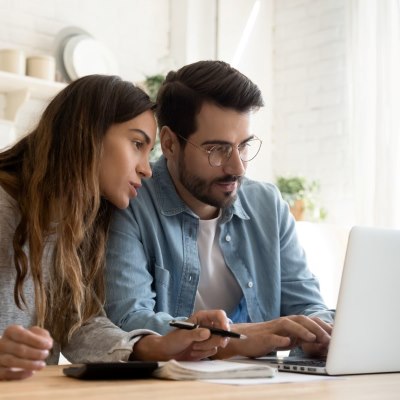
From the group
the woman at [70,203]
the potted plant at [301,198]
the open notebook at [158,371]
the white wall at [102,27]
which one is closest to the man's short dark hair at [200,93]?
the woman at [70,203]

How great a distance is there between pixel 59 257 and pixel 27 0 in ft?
9.03

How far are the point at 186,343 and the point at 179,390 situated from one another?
1.07ft

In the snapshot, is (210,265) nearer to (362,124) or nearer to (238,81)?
(238,81)

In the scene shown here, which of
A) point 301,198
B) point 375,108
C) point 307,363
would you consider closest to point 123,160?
point 307,363

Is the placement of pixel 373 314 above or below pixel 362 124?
below

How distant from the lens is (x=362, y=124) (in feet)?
13.8

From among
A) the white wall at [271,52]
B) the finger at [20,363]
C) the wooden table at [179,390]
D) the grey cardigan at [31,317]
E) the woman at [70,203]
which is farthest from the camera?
the white wall at [271,52]

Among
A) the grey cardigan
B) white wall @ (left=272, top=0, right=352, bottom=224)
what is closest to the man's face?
the grey cardigan

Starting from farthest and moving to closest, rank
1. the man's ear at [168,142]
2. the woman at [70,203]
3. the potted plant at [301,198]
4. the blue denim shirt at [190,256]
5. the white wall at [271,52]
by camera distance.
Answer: the white wall at [271,52], the potted plant at [301,198], the man's ear at [168,142], the blue denim shirt at [190,256], the woman at [70,203]

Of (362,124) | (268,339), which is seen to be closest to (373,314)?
(268,339)

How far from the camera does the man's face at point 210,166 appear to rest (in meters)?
1.95

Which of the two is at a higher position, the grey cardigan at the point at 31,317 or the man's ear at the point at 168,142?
the man's ear at the point at 168,142

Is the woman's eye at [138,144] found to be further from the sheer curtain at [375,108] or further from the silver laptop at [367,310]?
the sheer curtain at [375,108]

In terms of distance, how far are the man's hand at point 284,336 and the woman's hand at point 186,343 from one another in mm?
174
